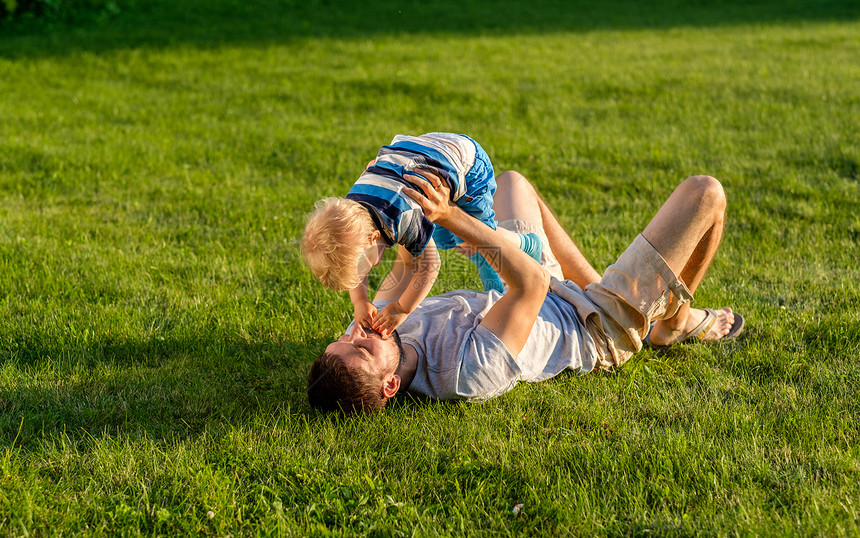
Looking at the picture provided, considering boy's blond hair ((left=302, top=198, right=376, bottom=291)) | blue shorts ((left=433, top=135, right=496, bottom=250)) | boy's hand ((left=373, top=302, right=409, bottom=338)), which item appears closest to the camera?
boy's blond hair ((left=302, top=198, right=376, bottom=291))

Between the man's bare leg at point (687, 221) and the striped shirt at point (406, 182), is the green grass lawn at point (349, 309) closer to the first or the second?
the man's bare leg at point (687, 221)

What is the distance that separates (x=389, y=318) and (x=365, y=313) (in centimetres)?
15

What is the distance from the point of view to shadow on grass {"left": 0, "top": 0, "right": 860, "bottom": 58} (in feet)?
46.0

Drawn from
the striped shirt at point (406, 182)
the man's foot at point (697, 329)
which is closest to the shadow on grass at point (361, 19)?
the striped shirt at point (406, 182)

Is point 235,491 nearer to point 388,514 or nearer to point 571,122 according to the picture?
point 388,514

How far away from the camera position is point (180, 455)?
130 inches

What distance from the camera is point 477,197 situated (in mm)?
4156

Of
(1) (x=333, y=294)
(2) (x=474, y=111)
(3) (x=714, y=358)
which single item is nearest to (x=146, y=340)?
(1) (x=333, y=294)

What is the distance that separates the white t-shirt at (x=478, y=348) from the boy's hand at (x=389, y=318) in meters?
0.13

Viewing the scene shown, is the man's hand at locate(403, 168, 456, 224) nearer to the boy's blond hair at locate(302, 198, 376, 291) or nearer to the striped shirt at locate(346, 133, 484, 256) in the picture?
the striped shirt at locate(346, 133, 484, 256)

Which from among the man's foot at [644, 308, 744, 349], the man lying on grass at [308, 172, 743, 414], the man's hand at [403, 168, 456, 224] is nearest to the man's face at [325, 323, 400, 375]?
the man lying on grass at [308, 172, 743, 414]

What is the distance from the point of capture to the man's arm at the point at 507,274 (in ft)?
11.6

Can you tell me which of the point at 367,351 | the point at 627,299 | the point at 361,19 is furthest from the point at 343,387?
the point at 361,19

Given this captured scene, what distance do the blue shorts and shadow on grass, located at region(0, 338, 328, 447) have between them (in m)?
1.04
